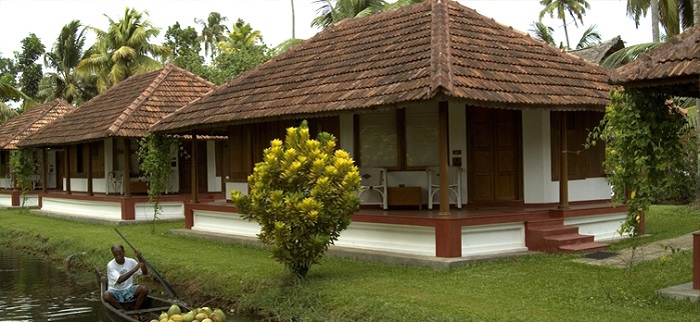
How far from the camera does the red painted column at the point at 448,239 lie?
11570mm

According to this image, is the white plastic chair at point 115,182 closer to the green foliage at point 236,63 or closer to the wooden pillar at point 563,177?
the green foliage at point 236,63

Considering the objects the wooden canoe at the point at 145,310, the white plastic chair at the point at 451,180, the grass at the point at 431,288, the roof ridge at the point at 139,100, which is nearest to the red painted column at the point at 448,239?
the grass at the point at 431,288

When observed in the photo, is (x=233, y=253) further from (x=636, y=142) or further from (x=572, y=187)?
(x=636, y=142)

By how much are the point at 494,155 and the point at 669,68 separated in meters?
Answer: 6.13

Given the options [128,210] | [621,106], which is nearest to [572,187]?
[621,106]

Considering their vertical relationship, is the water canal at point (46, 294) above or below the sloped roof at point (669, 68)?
below

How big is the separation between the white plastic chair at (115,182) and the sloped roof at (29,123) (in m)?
8.28

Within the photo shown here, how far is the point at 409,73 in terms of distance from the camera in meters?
12.5

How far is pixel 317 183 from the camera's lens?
412 inches

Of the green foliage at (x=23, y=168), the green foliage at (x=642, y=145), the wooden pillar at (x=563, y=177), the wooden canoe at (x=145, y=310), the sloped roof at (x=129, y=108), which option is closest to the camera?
the green foliage at (x=642, y=145)

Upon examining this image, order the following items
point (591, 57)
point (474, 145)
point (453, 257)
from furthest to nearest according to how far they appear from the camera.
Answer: point (591, 57) < point (474, 145) < point (453, 257)

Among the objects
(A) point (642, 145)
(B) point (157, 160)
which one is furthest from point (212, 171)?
(A) point (642, 145)

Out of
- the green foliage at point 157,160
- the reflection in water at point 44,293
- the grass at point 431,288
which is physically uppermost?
the green foliage at point 157,160

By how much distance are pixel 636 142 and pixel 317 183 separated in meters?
4.36
